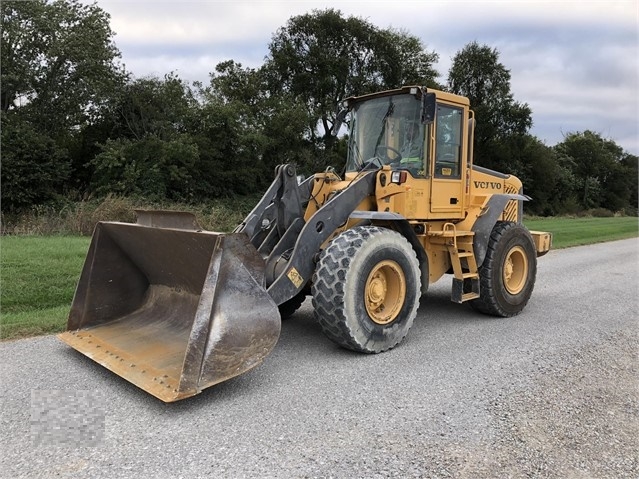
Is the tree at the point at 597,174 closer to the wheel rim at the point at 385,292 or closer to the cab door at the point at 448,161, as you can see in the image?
the cab door at the point at 448,161

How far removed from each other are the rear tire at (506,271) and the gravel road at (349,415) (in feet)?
2.78

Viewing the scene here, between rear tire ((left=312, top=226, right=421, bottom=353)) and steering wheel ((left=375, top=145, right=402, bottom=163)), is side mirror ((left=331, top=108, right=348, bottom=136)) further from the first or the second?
rear tire ((left=312, top=226, right=421, bottom=353))

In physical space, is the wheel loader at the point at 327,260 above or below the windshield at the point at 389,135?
below

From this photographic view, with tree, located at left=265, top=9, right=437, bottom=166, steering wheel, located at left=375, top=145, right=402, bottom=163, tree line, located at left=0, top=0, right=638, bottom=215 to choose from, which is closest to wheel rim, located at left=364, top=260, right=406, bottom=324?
steering wheel, located at left=375, top=145, right=402, bottom=163

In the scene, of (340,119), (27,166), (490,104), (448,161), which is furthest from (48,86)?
(490,104)

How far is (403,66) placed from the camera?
34.2m

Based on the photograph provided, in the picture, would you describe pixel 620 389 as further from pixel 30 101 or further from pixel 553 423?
pixel 30 101

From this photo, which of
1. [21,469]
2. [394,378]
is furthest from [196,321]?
[394,378]

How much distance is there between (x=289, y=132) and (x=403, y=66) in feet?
38.2

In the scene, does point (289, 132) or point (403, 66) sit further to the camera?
point (403, 66)

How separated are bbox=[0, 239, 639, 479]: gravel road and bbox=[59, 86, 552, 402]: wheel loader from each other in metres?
0.24

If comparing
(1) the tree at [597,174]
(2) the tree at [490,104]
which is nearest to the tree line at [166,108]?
(2) the tree at [490,104]

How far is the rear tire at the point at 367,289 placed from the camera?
4633 millimetres

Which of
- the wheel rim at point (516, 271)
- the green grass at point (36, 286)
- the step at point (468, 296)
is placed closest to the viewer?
the green grass at point (36, 286)
